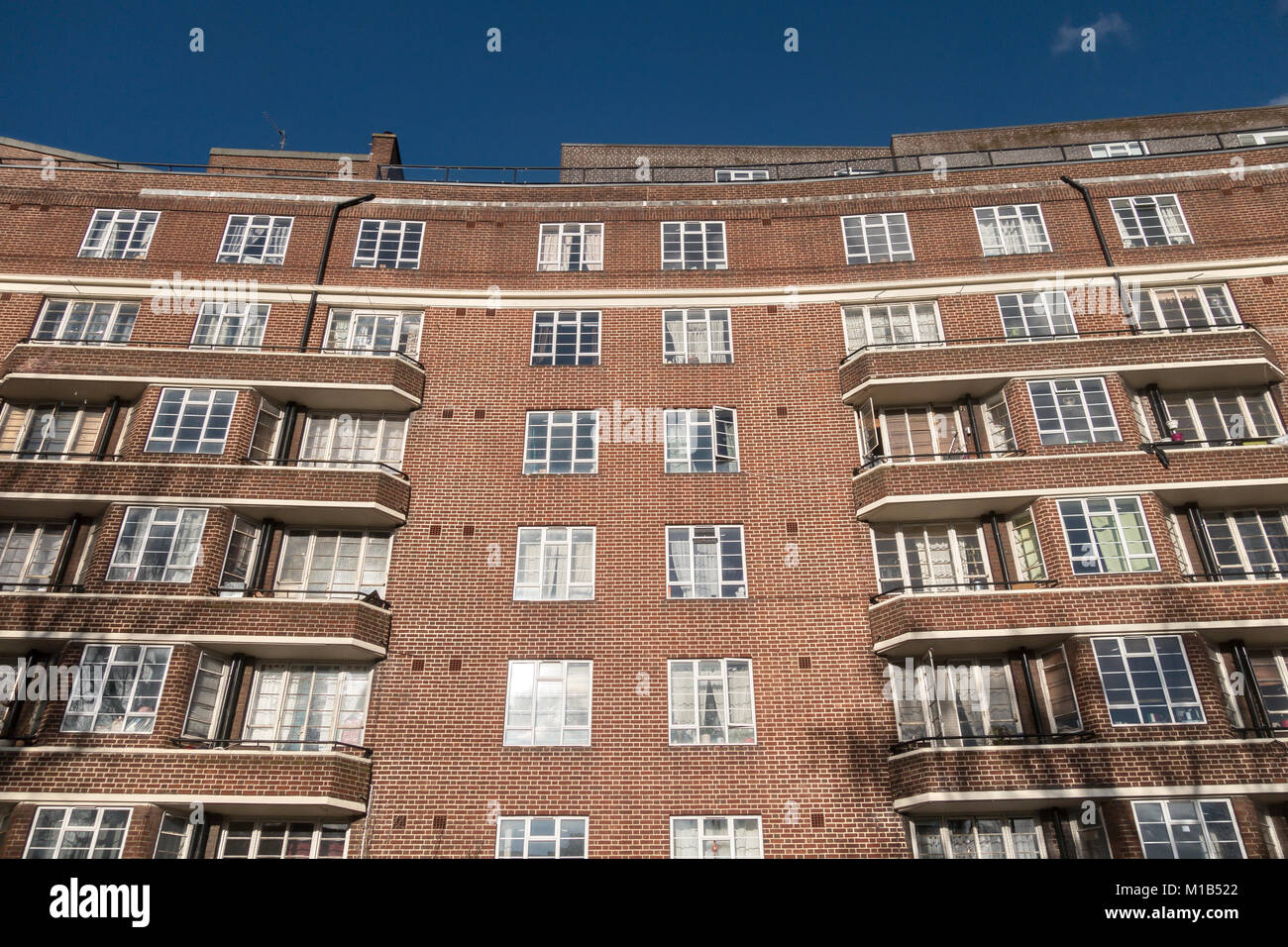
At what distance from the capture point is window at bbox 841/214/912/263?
2925 cm

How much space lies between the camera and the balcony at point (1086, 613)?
851 inches

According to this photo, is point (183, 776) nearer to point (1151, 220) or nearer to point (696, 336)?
point (696, 336)

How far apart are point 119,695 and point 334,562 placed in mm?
6080

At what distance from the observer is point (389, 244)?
97.5ft

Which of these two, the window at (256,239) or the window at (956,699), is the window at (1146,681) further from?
the window at (256,239)

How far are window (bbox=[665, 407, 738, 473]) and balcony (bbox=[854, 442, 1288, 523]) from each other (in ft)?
15.1

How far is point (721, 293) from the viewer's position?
93.8 feet

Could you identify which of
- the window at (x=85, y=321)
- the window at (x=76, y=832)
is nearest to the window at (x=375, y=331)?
the window at (x=85, y=321)

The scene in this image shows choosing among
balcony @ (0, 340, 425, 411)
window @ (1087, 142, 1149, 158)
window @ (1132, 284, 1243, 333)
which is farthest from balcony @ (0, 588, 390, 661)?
window @ (1087, 142, 1149, 158)

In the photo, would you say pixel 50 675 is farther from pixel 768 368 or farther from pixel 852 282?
pixel 852 282

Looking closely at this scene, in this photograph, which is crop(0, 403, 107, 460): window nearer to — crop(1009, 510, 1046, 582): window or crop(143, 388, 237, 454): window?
crop(143, 388, 237, 454): window

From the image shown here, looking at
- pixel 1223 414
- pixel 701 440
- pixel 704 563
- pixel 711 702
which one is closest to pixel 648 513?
pixel 704 563

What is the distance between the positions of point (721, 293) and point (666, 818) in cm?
1638

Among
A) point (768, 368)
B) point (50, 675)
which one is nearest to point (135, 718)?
point (50, 675)
